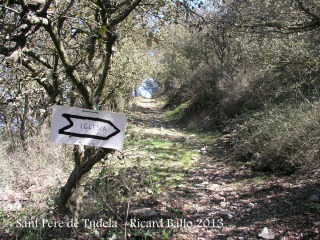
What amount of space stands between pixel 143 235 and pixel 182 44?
1691cm

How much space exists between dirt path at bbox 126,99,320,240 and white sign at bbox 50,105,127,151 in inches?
65.7

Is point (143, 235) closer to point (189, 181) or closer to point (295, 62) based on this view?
point (189, 181)

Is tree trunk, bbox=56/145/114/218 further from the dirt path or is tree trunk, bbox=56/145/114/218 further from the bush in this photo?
the bush

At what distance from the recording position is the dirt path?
406 centimetres

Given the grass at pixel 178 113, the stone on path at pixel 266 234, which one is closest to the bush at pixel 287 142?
the stone on path at pixel 266 234

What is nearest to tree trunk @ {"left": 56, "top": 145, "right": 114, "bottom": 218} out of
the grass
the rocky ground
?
the rocky ground

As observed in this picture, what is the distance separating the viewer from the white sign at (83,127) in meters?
2.88

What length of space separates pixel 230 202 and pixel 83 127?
3.20 m

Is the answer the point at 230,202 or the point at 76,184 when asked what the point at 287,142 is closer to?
the point at 230,202

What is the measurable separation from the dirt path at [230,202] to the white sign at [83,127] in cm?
167

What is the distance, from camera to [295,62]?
6977 mm

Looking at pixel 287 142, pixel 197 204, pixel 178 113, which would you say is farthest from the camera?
pixel 178 113

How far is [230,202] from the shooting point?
203 inches

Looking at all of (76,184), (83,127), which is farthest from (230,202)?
(83,127)
